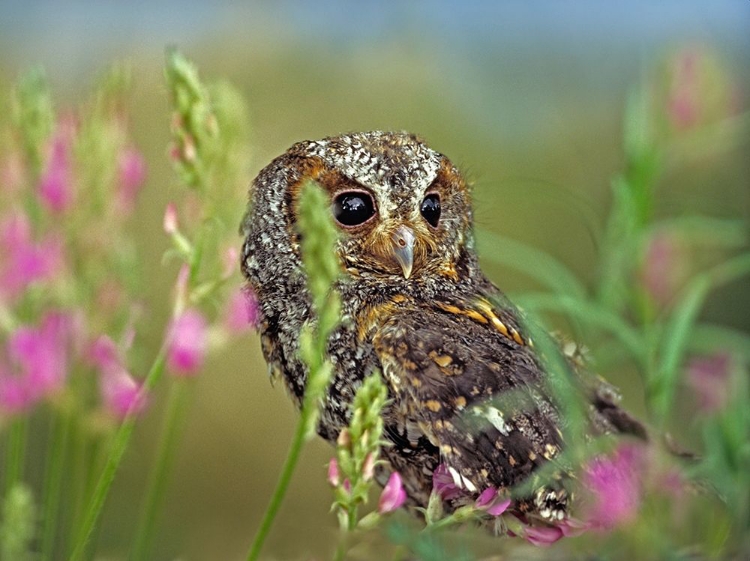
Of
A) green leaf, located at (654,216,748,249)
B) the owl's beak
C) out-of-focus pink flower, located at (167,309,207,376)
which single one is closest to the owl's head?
the owl's beak

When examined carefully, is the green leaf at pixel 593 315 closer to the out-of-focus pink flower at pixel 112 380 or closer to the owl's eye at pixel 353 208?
the owl's eye at pixel 353 208

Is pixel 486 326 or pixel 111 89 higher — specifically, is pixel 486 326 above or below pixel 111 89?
below

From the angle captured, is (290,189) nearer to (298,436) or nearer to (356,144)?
(356,144)

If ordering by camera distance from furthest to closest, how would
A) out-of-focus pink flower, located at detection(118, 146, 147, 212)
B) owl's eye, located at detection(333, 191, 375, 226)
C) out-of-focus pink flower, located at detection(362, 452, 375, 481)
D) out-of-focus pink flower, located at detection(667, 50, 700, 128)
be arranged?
out-of-focus pink flower, located at detection(667, 50, 700, 128), out-of-focus pink flower, located at detection(118, 146, 147, 212), owl's eye, located at detection(333, 191, 375, 226), out-of-focus pink flower, located at detection(362, 452, 375, 481)

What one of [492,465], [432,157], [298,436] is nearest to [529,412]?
[492,465]

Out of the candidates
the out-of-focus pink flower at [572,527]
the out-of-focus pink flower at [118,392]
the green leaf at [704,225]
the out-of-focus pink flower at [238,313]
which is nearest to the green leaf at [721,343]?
the green leaf at [704,225]

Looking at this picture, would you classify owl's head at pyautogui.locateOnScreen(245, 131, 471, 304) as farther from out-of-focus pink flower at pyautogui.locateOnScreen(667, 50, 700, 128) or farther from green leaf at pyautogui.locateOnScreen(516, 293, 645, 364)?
out-of-focus pink flower at pyautogui.locateOnScreen(667, 50, 700, 128)
